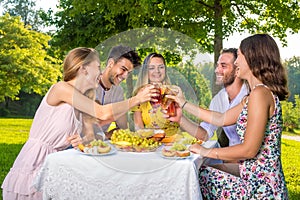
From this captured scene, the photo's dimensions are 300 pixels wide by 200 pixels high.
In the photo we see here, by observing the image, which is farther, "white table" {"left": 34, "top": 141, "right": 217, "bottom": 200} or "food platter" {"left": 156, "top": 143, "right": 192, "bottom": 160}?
"white table" {"left": 34, "top": 141, "right": 217, "bottom": 200}

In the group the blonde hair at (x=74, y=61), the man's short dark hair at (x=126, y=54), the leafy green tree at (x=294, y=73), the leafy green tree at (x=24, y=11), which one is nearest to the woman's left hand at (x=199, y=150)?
the man's short dark hair at (x=126, y=54)

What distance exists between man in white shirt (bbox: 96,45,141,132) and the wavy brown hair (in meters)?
0.85

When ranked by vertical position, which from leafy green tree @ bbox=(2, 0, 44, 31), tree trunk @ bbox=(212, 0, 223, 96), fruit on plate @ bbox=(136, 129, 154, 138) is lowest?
fruit on plate @ bbox=(136, 129, 154, 138)

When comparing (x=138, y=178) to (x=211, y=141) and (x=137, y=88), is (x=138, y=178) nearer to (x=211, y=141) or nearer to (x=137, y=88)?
(x=211, y=141)

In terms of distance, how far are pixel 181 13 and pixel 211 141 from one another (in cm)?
573

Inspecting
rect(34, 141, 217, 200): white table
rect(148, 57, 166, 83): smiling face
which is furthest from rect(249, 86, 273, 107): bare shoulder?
rect(148, 57, 166, 83): smiling face

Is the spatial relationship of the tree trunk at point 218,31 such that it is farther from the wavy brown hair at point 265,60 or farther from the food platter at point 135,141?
the food platter at point 135,141

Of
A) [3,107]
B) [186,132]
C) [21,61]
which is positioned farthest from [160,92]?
[3,107]

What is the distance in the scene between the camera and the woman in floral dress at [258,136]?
2467 millimetres

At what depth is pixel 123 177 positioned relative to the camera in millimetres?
2420

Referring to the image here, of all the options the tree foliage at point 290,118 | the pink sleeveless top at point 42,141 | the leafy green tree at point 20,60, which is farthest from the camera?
the leafy green tree at point 20,60

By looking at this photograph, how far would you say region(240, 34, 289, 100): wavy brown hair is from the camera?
2.57m

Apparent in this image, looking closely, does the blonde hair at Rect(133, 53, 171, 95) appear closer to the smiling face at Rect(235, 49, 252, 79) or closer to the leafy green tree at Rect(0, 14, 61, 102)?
the smiling face at Rect(235, 49, 252, 79)

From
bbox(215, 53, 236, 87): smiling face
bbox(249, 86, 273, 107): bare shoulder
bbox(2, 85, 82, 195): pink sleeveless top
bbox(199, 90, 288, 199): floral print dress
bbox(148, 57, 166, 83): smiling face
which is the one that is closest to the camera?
bbox(148, 57, 166, 83): smiling face
